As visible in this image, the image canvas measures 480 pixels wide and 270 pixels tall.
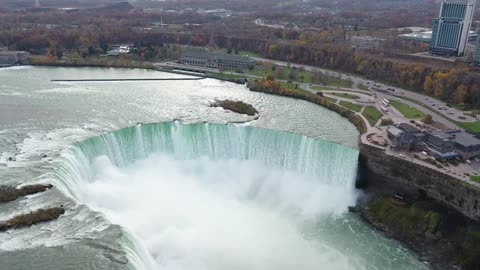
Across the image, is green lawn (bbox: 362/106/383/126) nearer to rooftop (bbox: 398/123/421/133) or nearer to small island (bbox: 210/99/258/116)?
rooftop (bbox: 398/123/421/133)

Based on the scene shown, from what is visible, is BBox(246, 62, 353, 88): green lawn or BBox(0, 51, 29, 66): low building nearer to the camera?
BBox(246, 62, 353, 88): green lawn

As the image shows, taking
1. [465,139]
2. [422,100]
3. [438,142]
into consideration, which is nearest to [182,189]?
[438,142]

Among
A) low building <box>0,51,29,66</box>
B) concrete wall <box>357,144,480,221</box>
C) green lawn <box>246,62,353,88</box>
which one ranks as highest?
low building <box>0,51,29,66</box>

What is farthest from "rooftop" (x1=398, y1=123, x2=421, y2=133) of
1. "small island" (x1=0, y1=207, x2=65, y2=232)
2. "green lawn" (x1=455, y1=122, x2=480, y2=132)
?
"small island" (x1=0, y1=207, x2=65, y2=232)

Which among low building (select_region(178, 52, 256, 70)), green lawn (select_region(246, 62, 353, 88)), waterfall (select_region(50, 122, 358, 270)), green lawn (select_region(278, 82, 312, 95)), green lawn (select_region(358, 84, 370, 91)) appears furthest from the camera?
low building (select_region(178, 52, 256, 70))

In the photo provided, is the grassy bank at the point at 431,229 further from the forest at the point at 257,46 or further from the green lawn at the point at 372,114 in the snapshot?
the forest at the point at 257,46

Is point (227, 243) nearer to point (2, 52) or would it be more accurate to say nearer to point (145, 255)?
point (145, 255)
